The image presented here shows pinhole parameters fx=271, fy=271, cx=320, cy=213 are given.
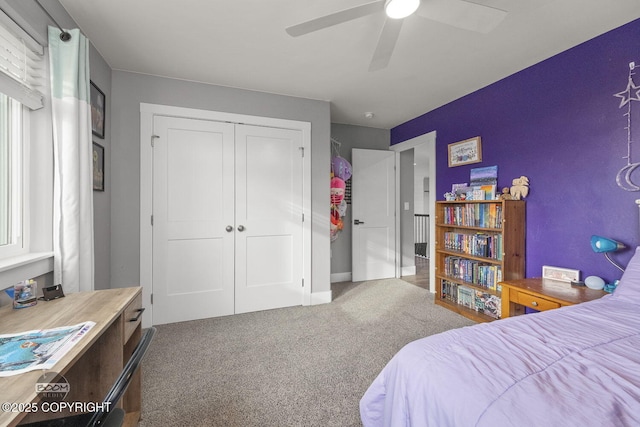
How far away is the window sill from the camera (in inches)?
48.3

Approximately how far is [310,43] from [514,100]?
80.2 inches

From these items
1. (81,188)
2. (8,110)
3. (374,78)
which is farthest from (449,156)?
(8,110)

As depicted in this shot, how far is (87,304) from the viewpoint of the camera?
1246 mm

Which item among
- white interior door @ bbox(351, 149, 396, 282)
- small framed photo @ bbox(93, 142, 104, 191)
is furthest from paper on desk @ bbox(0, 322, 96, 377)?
white interior door @ bbox(351, 149, 396, 282)

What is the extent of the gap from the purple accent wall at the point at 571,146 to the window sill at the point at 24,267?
11.8 ft

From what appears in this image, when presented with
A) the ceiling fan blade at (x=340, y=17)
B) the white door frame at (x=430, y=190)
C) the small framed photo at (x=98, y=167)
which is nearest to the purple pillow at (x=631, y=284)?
the white door frame at (x=430, y=190)

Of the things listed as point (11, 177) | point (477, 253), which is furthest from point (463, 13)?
point (11, 177)

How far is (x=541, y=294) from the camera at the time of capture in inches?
76.3

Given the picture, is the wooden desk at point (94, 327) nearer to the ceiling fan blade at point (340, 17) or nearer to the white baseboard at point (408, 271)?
the ceiling fan blade at point (340, 17)

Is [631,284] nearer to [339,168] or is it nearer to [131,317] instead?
[131,317]

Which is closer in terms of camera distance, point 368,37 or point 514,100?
point 368,37

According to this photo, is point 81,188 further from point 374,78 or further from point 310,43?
point 374,78

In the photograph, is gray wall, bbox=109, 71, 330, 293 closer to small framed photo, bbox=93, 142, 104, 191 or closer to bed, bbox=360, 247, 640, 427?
small framed photo, bbox=93, 142, 104, 191

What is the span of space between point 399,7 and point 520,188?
80.9 inches
